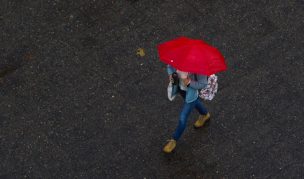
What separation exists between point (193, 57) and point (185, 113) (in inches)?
40.1

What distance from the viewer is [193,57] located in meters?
5.43

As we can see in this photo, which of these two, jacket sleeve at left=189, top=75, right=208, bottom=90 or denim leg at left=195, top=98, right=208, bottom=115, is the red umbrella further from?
denim leg at left=195, top=98, right=208, bottom=115

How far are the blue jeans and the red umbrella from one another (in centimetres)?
79

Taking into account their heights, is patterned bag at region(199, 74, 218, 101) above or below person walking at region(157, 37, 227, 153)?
below

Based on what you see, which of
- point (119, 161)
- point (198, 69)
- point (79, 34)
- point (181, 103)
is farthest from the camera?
point (79, 34)

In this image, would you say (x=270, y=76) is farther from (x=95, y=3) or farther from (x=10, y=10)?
(x=10, y=10)

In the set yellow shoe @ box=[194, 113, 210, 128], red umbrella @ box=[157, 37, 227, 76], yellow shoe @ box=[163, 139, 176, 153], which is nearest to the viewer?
red umbrella @ box=[157, 37, 227, 76]

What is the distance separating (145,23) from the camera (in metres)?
7.91

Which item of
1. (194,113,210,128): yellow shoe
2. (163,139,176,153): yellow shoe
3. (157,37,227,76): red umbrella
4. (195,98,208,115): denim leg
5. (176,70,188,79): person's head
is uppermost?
(157,37,227,76): red umbrella

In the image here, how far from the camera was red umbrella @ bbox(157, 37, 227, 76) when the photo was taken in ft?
17.7

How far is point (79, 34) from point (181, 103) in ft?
5.89

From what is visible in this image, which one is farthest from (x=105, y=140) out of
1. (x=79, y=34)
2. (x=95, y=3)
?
(x=95, y=3)

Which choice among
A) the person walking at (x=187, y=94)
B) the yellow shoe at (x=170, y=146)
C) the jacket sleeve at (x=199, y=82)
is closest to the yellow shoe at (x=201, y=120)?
the person walking at (x=187, y=94)

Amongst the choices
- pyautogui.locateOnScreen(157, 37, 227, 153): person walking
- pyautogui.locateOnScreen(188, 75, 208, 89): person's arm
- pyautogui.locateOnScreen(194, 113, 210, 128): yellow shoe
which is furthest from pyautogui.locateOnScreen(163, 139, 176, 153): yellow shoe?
pyautogui.locateOnScreen(188, 75, 208, 89): person's arm
